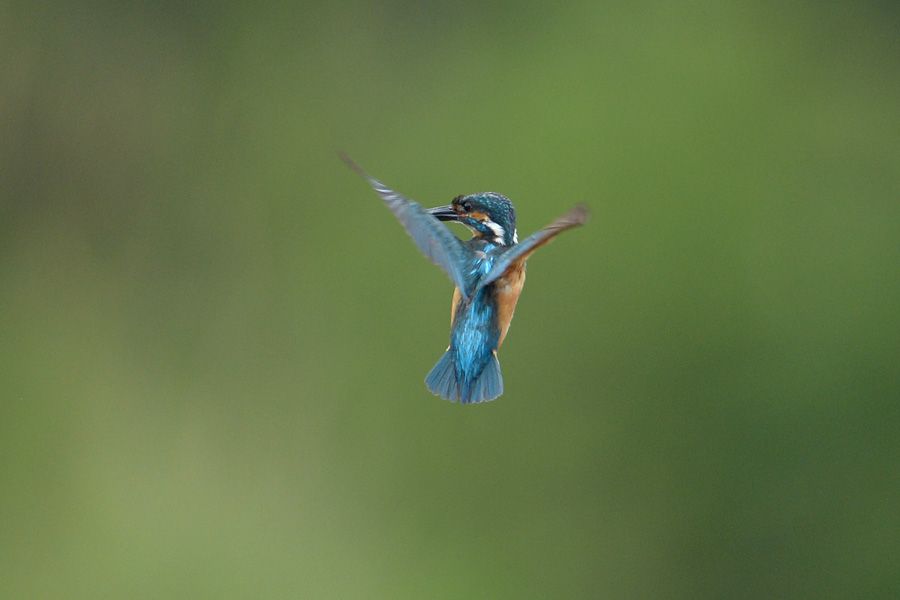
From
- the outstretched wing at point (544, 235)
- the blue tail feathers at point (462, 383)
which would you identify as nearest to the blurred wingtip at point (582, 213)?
the outstretched wing at point (544, 235)

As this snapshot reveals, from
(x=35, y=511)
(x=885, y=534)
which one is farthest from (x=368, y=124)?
(x=885, y=534)

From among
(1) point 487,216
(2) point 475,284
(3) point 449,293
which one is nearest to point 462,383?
(2) point 475,284

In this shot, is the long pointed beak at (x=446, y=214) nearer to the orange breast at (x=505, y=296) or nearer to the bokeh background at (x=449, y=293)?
the orange breast at (x=505, y=296)

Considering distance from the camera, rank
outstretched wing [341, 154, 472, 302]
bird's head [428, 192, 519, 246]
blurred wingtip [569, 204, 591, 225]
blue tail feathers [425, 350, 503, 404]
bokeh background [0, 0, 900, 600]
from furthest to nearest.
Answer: bokeh background [0, 0, 900, 600] < bird's head [428, 192, 519, 246] < blue tail feathers [425, 350, 503, 404] < outstretched wing [341, 154, 472, 302] < blurred wingtip [569, 204, 591, 225]

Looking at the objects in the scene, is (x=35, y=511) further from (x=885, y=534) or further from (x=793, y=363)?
(x=885, y=534)

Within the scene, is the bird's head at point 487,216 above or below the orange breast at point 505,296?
above

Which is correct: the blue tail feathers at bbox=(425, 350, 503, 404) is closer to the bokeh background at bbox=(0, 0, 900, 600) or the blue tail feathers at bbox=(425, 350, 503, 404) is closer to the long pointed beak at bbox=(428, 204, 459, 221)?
the long pointed beak at bbox=(428, 204, 459, 221)

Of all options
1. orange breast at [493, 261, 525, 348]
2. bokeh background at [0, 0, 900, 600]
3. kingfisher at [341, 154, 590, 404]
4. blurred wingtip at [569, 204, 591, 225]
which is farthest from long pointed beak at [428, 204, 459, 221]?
bokeh background at [0, 0, 900, 600]
